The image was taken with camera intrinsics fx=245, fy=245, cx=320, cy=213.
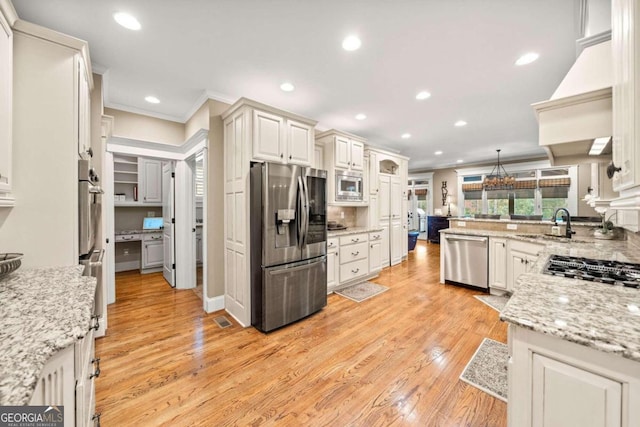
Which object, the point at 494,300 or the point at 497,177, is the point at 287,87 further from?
the point at 497,177

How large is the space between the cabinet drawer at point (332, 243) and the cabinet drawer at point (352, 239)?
0.11 meters

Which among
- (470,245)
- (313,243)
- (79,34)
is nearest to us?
(79,34)

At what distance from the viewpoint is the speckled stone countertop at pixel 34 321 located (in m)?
0.58

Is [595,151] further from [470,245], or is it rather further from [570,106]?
[470,245]

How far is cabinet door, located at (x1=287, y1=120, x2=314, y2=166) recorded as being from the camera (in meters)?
3.07

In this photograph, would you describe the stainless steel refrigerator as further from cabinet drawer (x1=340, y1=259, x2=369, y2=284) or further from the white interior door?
the white interior door

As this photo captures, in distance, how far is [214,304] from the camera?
3.11 m

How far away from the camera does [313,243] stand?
298 cm

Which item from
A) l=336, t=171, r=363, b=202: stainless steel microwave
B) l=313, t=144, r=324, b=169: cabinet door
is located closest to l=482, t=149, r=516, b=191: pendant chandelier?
l=336, t=171, r=363, b=202: stainless steel microwave

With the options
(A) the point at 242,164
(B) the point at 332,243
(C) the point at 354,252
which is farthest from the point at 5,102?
(C) the point at 354,252

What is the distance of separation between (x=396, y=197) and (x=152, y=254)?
5.32m

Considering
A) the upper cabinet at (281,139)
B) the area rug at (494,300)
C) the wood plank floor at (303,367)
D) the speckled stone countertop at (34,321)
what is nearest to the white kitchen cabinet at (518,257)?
the area rug at (494,300)

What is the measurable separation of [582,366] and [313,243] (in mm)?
2397

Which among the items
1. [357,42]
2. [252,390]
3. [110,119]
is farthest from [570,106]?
[110,119]
